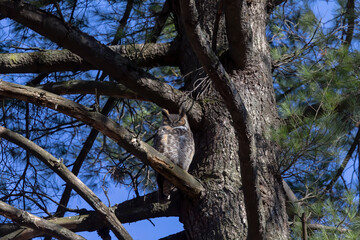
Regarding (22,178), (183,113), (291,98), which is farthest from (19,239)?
(291,98)

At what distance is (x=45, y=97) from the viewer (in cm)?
238

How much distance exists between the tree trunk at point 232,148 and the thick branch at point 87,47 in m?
0.29

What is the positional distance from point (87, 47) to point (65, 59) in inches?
24.3

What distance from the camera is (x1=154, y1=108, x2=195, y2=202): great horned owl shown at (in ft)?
9.99

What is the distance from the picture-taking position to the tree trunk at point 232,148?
267 cm

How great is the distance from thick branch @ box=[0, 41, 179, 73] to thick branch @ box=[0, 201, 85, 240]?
0.96 m

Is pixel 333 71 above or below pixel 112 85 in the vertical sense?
below

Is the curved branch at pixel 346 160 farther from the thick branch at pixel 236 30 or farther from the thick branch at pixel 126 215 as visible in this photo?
the thick branch at pixel 126 215

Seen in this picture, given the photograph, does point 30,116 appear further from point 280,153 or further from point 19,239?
point 280,153

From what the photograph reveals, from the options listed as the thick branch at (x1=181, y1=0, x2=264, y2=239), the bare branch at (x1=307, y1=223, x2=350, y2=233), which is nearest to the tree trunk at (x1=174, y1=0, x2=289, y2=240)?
the bare branch at (x1=307, y1=223, x2=350, y2=233)

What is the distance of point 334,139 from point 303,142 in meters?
0.18

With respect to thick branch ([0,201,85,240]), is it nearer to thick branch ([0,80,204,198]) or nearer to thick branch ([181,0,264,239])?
thick branch ([0,80,204,198])

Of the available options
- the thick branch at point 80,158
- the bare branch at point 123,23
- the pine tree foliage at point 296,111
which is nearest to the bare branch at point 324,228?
the pine tree foliage at point 296,111

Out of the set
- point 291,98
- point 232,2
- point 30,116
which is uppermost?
point 30,116
